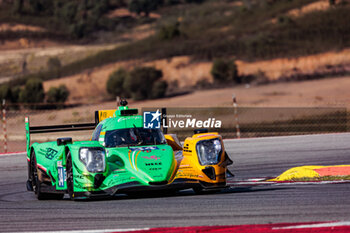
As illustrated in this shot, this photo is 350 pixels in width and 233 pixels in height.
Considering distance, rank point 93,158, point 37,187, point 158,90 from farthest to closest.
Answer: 1. point 158,90
2. point 37,187
3. point 93,158

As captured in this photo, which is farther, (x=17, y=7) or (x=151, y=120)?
(x=17, y=7)

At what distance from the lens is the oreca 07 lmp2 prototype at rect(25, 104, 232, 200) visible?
10.3 metres

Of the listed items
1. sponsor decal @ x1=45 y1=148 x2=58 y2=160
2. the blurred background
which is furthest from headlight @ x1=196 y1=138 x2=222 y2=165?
A: the blurred background

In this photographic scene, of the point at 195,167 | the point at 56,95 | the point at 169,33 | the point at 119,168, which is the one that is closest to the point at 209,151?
the point at 195,167

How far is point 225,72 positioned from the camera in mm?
64812

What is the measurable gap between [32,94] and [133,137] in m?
52.0

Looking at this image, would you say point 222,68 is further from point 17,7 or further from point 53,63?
point 17,7

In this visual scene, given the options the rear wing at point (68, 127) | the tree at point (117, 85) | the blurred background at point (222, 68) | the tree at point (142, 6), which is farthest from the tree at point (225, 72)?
the tree at point (142, 6)

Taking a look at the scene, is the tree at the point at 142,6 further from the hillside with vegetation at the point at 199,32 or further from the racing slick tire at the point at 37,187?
the racing slick tire at the point at 37,187

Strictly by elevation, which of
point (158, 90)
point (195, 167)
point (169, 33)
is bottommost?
point (195, 167)

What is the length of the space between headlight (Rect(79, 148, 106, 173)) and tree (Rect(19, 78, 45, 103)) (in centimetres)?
5079

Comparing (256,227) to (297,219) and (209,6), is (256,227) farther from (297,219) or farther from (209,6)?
(209,6)

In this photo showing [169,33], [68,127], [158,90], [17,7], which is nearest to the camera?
[68,127]

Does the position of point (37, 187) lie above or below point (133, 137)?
below
